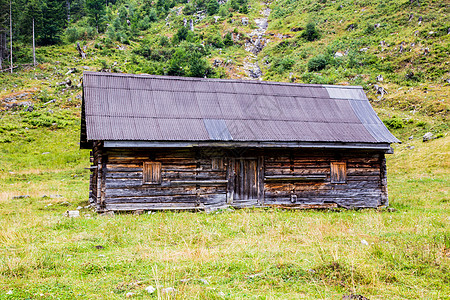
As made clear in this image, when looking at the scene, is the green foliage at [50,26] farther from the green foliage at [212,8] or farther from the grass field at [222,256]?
the grass field at [222,256]

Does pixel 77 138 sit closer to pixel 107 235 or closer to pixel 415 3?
pixel 107 235

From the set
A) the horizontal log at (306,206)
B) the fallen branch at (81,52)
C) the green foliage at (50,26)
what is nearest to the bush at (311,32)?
the fallen branch at (81,52)

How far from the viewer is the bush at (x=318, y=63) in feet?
189

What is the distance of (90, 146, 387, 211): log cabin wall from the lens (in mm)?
14109

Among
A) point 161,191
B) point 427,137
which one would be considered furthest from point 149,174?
point 427,137

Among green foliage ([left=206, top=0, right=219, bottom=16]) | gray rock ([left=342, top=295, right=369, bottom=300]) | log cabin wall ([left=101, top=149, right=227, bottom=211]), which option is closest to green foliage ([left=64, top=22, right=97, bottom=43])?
green foliage ([left=206, top=0, right=219, bottom=16])

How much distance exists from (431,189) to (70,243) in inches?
741

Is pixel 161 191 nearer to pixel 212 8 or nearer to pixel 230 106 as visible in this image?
pixel 230 106

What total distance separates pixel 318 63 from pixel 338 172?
4449cm

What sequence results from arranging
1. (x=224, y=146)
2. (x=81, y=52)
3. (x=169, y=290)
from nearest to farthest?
1. (x=169, y=290)
2. (x=224, y=146)
3. (x=81, y=52)

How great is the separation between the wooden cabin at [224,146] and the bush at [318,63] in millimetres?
41350

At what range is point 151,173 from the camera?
14.5 metres

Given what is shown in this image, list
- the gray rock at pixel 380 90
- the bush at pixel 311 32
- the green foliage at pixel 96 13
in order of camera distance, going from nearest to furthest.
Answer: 1. the gray rock at pixel 380 90
2. the bush at pixel 311 32
3. the green foliage at pixel 96 13

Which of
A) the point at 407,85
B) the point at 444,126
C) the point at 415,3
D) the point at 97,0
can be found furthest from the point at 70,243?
the point at 97,0
